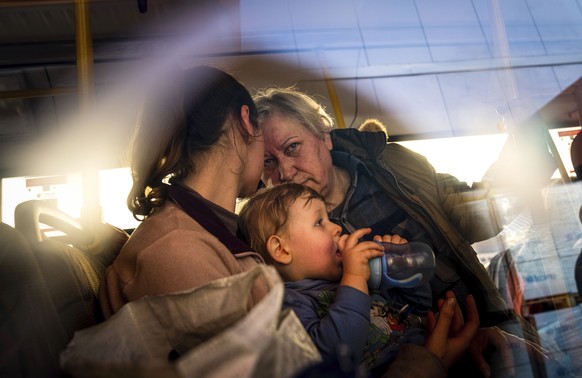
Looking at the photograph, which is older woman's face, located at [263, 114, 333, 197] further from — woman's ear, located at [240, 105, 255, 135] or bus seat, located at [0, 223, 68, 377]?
bus seat, located at [0, 223, 68, 377]

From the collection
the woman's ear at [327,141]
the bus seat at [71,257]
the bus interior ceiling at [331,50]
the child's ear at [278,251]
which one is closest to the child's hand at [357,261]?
the child's ear at [278,251]

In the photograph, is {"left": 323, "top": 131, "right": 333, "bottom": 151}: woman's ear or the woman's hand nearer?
the woman's hand

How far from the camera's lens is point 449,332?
3.49 ft

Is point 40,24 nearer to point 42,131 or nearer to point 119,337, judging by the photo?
point 42,131

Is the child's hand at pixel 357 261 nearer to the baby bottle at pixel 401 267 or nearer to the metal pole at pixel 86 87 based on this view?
the baby bottle at pixel 401 267

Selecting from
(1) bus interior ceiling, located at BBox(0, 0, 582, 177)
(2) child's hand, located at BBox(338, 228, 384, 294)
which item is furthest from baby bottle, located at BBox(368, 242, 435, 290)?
(1) bus interior ceiling, located at BBox(0, 0, 582, 177)

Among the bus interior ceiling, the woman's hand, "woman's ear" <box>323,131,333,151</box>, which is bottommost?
the woman's hand

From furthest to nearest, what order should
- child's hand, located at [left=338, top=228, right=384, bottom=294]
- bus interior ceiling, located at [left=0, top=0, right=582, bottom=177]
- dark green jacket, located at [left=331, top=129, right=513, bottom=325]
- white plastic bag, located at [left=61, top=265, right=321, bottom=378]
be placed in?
bus interior ceiling, located at [left=0, top=0, right=582, bottom=177], dark green jacket, located at [left=331, top=129, right=513, bottom=325], child's hand, located at [left=338, top=228, right=384, bottom=294], white plastic bag, located at [left=61, top=265, right=321, bottom=378]

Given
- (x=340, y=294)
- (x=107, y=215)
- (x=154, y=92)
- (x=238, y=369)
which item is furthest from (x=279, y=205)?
(x=107, y=215)

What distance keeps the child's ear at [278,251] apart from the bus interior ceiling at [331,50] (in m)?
0.79

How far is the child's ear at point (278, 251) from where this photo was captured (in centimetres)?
105

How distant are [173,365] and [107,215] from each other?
2144mm

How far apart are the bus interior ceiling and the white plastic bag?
4.10ft

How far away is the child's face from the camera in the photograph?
3.44ft
